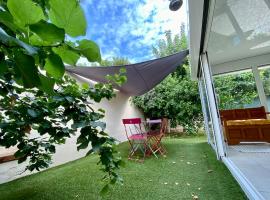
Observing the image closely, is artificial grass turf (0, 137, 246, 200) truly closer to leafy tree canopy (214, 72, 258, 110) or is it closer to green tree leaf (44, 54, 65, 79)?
green tree leaf (44, 54, 65, 79)

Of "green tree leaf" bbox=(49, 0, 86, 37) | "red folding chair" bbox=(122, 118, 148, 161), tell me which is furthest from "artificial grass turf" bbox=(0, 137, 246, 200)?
"green tree leaf" bbox=(49, 0, 86, 37)

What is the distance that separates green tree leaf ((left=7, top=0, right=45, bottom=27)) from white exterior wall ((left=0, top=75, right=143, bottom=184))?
7.19 feet

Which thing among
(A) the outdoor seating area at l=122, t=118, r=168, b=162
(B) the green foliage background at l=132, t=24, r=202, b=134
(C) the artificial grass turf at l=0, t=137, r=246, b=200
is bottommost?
(C) the artificial grass turf at l=0, t=137, r=246, b=200

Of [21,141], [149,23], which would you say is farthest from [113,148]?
[149,23]

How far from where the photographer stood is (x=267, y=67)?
578cm

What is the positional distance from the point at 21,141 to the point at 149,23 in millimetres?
12141

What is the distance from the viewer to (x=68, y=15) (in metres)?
0.32

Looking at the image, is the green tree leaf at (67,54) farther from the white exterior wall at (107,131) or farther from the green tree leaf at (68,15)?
the white exterior wall at (107,131)

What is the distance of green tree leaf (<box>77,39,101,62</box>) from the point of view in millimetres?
379

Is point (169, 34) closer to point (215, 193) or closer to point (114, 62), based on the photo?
point (114, 62)

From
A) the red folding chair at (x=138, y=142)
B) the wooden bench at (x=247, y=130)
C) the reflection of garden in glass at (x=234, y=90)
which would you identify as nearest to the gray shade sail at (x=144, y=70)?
the red folding chair at (x=138, y=142)

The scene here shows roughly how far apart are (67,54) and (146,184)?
2.58 m

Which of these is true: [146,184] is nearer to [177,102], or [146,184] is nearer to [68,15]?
[68,15]

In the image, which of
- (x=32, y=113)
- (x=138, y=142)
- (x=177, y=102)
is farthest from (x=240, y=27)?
(x=177, y=102)
